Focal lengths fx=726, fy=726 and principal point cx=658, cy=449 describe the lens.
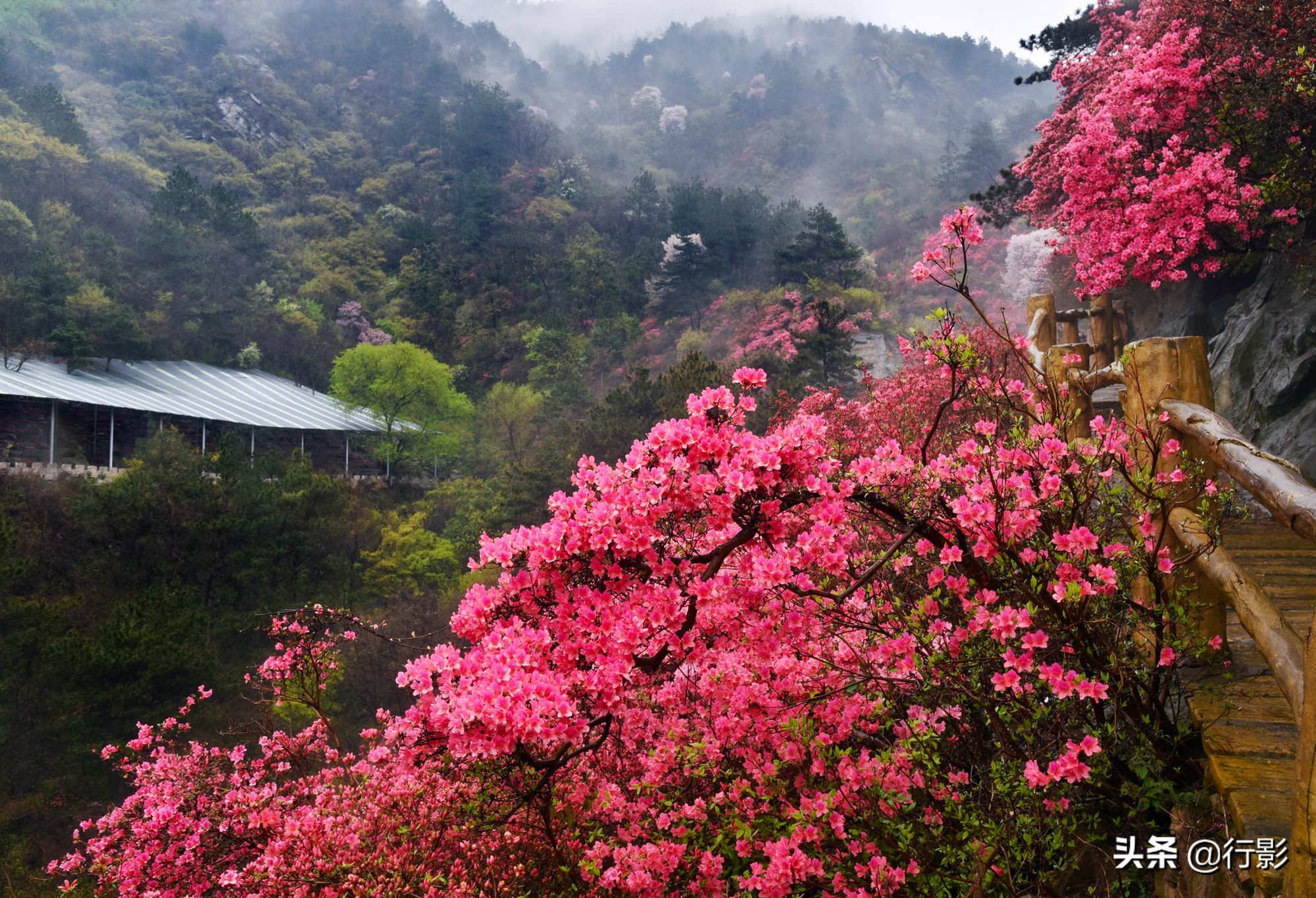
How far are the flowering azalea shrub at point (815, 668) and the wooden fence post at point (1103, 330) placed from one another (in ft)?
18.5

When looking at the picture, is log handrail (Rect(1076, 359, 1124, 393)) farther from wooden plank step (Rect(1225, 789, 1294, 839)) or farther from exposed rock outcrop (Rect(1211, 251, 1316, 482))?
exposed rock outcrop (Rect(1211, 251, 1316, 482))

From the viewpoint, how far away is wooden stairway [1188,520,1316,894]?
6.58 feet

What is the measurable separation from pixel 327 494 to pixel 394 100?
44.4 meters

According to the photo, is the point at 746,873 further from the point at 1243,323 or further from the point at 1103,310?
the point at 1103,310

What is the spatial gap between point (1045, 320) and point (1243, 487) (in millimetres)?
4656

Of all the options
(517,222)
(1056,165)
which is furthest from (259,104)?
(1056,165)

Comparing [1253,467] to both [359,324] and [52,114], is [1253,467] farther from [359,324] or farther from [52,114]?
[52,114]

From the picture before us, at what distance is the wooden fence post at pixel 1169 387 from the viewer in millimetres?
2604

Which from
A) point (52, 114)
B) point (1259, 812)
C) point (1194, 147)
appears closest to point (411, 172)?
point (52, 114)

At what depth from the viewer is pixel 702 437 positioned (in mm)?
2246

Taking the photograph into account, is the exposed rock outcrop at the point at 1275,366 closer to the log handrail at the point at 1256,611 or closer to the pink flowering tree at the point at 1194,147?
the pink flowering tree at the point at 1194,147

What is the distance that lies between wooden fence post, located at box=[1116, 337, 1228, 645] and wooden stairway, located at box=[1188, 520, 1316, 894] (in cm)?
16

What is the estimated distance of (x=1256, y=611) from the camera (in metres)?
2.01

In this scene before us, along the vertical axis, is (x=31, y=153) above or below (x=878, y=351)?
above
